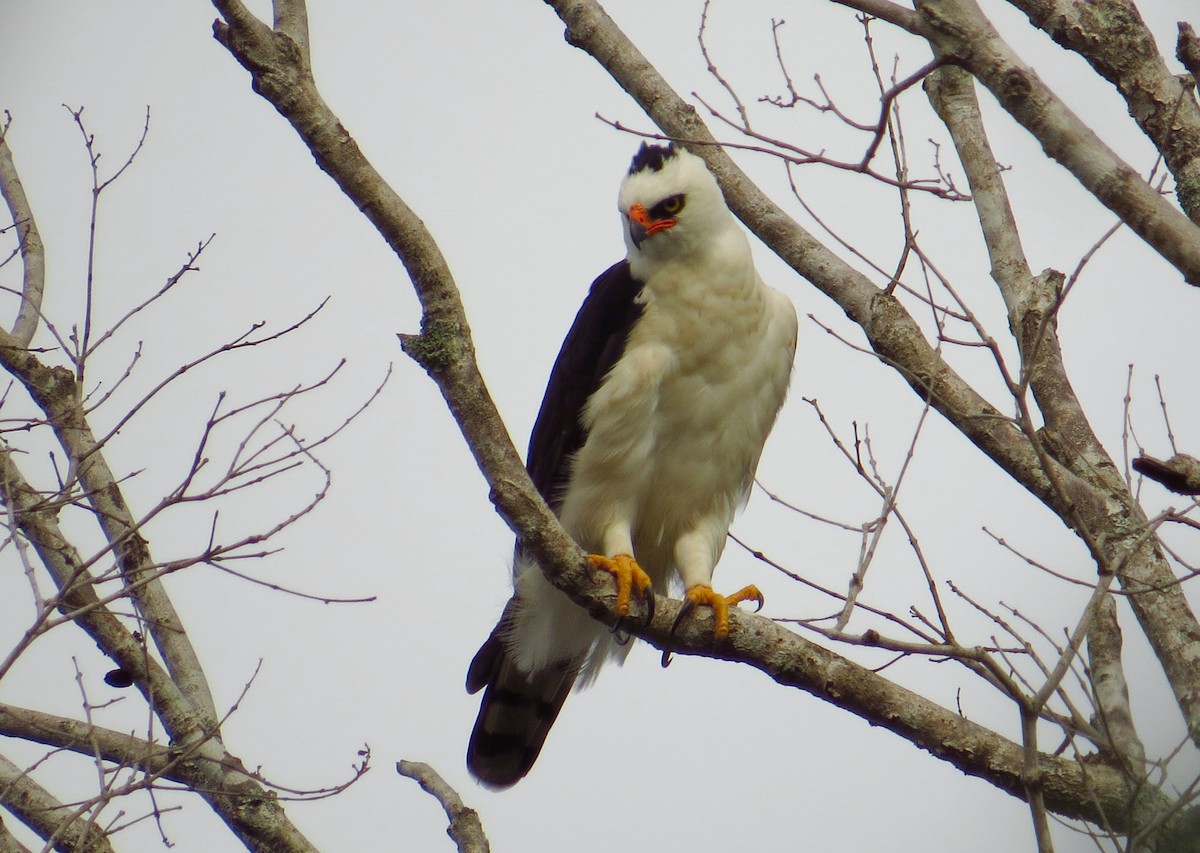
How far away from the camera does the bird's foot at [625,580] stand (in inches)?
151

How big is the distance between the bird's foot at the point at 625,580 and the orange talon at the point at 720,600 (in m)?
0.15

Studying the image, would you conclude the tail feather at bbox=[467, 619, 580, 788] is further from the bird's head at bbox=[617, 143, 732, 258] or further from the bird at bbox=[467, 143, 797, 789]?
the bird's head at bbox=[617, 143, 732, 258]

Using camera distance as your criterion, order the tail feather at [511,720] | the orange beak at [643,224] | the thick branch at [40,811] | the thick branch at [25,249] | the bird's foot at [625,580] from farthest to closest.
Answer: the tail feather at [511,720] < the orange beak at [643,224] < the thick branch at [25,249] < the bird's foot at [625,580] < the thick branch at [40,811]

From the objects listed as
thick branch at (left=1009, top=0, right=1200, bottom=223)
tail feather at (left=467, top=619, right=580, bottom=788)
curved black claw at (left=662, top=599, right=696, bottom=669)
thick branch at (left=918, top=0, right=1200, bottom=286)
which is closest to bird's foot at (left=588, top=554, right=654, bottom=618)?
curved black claw at (left=662, top=599, right=696, bottom=669)

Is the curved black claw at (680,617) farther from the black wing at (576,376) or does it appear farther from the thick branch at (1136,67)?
the thick branch at (1136,67)

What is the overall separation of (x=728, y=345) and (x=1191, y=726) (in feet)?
8.53

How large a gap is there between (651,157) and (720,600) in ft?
7.38

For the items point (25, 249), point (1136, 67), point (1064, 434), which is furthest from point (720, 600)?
point (25, 249)

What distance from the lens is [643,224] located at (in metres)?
5.02

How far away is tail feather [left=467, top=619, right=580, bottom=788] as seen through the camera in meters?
5.41

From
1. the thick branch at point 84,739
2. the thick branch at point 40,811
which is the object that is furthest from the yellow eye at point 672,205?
the thick branch at point 40,811

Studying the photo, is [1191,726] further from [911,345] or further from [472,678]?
[472,678]

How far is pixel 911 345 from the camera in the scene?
4.62 metres

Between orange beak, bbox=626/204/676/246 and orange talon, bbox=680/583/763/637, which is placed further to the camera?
orange beak, bbox=626/204/676/246
